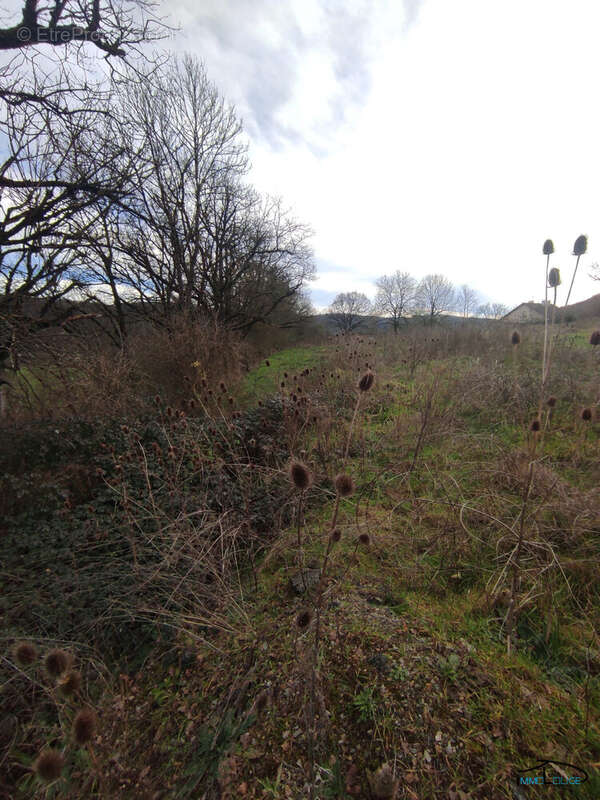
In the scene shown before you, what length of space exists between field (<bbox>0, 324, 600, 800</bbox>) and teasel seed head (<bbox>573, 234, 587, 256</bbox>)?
3.76 feet

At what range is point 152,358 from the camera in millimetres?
6934

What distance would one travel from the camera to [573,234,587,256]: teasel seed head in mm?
1722

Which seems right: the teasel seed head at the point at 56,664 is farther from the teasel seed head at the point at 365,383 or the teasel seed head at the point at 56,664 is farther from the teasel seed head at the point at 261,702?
the teasel seed head at the point at 365,383

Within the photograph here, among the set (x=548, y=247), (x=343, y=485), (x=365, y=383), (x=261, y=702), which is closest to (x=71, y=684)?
(x=261, y=702)

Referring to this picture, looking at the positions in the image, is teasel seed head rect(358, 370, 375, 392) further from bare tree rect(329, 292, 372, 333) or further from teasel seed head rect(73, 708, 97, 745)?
bare tree rect(329, 292, 372, 333)

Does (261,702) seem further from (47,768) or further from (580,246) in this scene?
(580,246)

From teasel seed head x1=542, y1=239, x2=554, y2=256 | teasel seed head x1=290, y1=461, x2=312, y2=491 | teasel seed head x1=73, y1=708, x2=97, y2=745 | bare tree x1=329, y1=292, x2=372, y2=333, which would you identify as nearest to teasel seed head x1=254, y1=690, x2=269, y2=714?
teasel seed head x1=73, y1=708, x2=97, y2=745

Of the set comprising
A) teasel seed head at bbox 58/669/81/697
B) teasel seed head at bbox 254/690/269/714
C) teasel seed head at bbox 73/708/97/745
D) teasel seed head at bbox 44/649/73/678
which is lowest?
teasel seed head at bbox 254/690/269/714

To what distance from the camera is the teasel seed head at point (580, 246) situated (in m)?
1.72

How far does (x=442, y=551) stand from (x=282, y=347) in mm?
21412

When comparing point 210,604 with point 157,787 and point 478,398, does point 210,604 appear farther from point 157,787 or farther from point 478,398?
point 478,398

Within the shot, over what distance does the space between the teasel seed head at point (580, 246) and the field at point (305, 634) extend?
1.15 meters

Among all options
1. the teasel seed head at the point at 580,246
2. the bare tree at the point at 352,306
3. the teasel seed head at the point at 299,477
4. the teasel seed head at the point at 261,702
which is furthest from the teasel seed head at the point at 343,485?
the bare tree at the point at 352,306

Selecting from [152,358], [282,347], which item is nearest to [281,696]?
[152,358]
